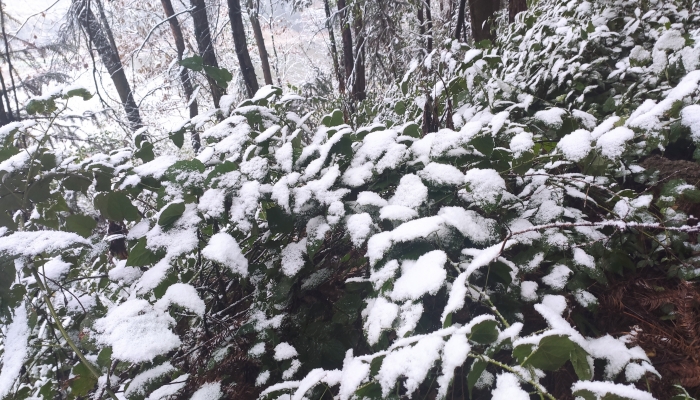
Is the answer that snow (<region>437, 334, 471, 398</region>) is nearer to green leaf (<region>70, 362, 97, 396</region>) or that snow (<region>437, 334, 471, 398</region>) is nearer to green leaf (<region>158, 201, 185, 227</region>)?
green leaf (<region>158, 201, 185, 227</region>)

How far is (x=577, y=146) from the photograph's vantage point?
0.90 metres

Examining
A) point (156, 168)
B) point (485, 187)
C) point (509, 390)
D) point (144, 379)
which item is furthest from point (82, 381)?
point (485, 187)

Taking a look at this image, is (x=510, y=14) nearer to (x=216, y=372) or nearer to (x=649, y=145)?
(x=649, y=145)

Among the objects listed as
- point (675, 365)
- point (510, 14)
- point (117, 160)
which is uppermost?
point (510, 14)

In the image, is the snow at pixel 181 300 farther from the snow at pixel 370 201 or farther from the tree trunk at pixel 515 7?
the tree trunk at pixel 515 7

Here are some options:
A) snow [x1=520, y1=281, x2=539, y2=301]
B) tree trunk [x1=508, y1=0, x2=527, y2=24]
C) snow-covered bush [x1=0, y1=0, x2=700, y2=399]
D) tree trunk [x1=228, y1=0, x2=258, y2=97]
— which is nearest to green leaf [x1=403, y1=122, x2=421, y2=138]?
snow-covered bush [x1=0, y1=0, x2=700, y2=399]

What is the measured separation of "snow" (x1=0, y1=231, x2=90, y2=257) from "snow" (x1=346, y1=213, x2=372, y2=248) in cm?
70

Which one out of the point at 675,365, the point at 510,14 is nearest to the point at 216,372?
the point at 675,365

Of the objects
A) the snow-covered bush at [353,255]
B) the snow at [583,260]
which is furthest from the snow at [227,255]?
the snow at [583,260]

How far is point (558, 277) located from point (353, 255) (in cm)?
60

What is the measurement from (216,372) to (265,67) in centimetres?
948

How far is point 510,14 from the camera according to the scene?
12.8 ft

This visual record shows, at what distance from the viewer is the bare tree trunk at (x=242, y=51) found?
2910mm

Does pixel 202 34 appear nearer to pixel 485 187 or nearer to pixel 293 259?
pixel 293 259
